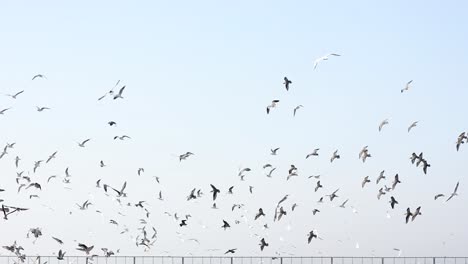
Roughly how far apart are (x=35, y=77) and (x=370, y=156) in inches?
582

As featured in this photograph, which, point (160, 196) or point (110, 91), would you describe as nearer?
point (110, 91)

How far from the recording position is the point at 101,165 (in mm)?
35000

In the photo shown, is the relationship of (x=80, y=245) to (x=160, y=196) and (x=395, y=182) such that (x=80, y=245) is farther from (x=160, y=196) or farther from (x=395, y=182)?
(x=395, y=182)

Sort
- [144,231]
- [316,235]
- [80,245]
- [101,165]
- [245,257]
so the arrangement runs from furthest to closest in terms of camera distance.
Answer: [245,257] → [144,231] → [101,165] → [316,235] → [80,245]

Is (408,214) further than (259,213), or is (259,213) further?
(259,213)

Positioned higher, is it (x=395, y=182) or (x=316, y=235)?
(x=395, y=182)

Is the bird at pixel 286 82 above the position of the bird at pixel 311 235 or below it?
above

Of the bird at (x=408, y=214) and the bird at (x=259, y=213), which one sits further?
the bird at (x=259, y=213)

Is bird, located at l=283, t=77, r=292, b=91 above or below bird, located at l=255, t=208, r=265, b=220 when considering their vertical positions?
above

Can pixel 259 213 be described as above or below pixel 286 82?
below

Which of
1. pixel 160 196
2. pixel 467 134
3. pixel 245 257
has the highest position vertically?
pixel 467 134

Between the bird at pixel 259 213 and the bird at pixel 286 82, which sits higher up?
the bird at pixel 286 82

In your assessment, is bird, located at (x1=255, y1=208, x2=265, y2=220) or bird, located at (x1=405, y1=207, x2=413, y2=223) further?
bird, located at (x1=255, y1=208, x2=265, y2=220)

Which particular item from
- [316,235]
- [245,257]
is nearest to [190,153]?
[316,235]
